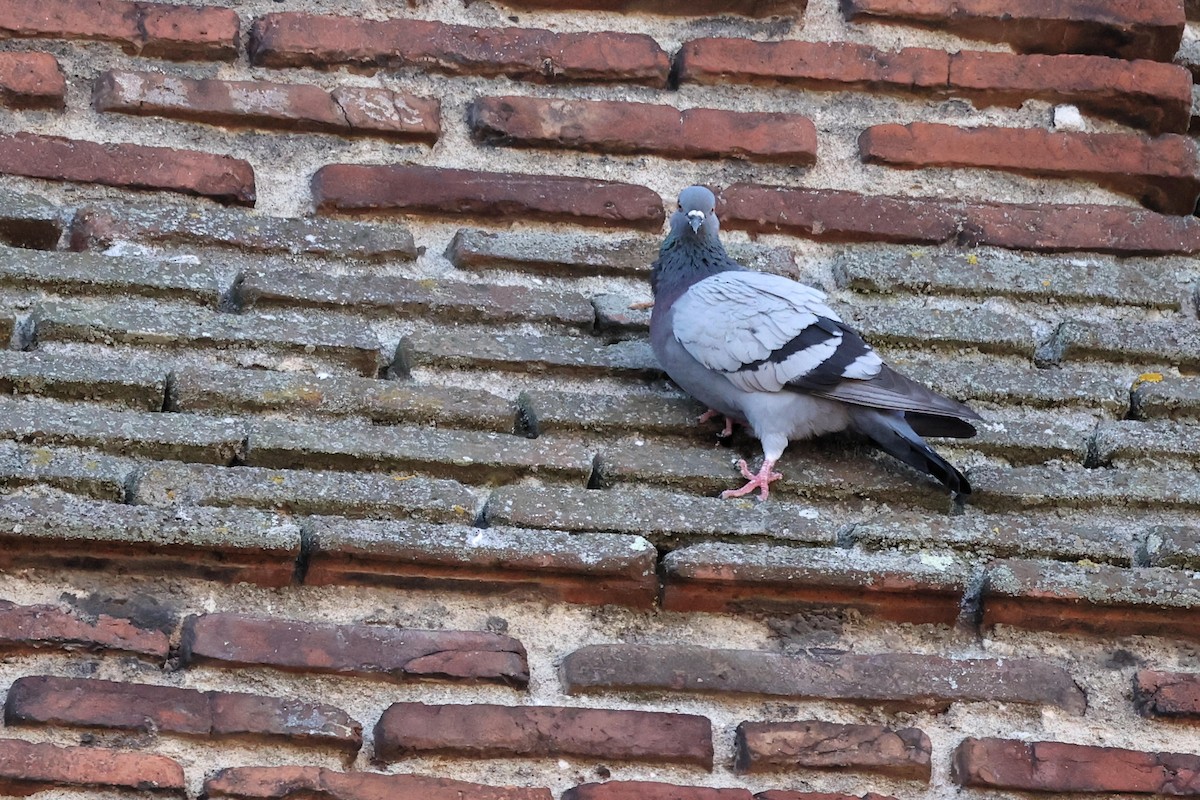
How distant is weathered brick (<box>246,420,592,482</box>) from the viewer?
2.74m

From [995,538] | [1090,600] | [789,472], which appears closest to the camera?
[1090,600]

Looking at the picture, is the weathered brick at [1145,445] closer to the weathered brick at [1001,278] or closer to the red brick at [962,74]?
the weathered brick at [1001,278]

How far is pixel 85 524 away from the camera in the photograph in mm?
2496

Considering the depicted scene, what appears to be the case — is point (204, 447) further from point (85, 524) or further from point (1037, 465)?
point (1037, 465)

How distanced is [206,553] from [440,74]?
122 cm

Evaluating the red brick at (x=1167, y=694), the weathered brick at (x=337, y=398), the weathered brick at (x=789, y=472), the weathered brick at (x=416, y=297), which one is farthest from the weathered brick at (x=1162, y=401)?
the weathered brick at (x=337, y=398)

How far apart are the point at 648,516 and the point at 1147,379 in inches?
39.5

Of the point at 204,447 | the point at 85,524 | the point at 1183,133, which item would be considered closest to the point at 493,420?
the point at 204,447

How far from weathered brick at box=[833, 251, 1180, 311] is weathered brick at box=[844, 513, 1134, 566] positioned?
593 mm

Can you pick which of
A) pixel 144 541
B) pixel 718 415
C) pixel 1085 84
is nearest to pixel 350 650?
pixel 144 541

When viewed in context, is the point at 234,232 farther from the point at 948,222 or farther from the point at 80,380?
the point at 948,222

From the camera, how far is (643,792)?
233 cm

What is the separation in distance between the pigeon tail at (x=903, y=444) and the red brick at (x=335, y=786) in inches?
37.7

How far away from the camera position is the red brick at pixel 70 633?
7.77 ft
